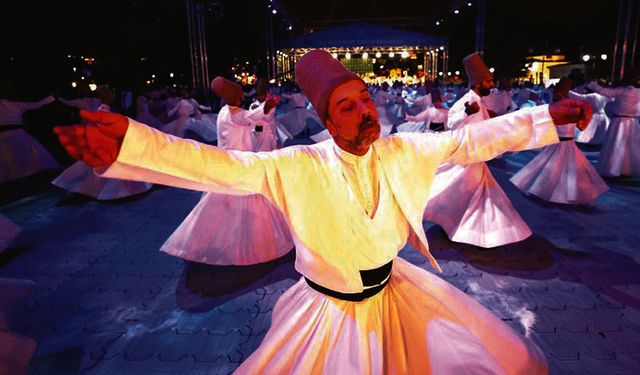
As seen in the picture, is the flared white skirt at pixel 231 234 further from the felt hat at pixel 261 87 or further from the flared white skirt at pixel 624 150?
the flared white skirt at pixel 624 150

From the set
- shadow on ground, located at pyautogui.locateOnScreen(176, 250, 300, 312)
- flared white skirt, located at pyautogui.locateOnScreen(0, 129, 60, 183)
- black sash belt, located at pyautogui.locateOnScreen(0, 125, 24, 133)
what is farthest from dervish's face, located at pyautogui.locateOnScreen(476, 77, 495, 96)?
black sash belt, located at pyautogui.locateOnScreen(0, 125, 24, 133)

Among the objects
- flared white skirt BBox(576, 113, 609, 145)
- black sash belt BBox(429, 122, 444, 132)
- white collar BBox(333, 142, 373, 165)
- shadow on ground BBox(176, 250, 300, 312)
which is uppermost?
white collar BBox(333, 142, 373, 165)

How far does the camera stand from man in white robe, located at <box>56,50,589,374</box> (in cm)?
183

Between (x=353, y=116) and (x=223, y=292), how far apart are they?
2870 mm

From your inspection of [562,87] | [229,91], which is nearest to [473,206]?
[562,87]

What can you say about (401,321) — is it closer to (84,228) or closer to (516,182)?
(84,228)

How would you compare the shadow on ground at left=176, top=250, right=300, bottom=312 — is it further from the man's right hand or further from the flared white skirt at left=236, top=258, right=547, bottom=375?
the man's right hand

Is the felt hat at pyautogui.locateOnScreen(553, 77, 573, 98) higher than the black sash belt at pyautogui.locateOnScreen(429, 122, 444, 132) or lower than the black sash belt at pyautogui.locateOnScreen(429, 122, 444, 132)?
higher

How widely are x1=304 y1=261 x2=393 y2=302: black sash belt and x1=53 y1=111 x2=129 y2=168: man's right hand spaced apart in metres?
0.96

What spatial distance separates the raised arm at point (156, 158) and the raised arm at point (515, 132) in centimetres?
88

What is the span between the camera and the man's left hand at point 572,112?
203cm

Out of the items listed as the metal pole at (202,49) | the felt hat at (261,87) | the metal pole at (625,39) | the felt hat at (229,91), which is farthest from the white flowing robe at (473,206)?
the metal pole at (202,49)

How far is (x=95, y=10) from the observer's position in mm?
16031

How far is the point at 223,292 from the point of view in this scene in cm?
430
